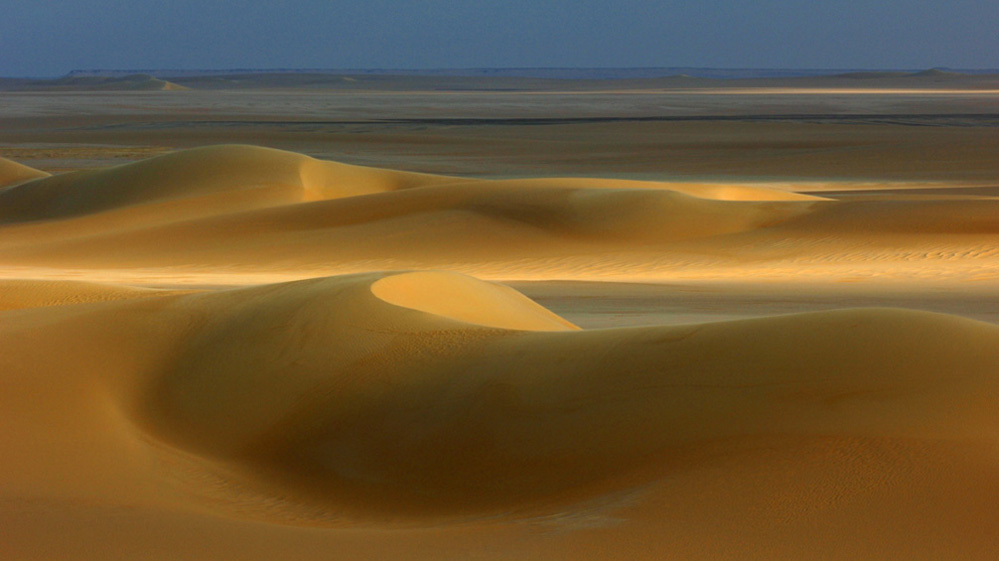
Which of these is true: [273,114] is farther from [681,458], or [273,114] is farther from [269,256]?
[681,458]

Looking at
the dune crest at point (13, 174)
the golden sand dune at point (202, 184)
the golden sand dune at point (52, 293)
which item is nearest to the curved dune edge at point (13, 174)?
the dune crest at point (13, 174)

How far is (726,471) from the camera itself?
4043 mm

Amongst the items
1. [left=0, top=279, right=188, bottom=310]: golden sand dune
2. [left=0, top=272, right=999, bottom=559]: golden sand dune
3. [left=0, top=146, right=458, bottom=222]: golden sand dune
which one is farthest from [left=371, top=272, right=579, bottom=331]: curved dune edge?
[left=0, top=146, right=458, bottom=222]: golden sand dune

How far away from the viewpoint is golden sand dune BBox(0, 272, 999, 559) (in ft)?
12.1

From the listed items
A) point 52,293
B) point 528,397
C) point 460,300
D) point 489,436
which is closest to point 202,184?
point 52,293

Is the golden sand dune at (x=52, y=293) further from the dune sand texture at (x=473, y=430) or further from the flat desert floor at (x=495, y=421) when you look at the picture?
the dune sand texture at (x=473, y=430)

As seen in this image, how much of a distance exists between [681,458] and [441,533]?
977 millimetres

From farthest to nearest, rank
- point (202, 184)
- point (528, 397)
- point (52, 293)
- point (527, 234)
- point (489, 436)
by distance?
point (202, 184) → point (527, 234) → point (52, 293) → point (528, 397) → point (489, 436)

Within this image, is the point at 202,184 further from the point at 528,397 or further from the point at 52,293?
the point at 528,397

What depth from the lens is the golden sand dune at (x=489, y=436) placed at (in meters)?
3.69

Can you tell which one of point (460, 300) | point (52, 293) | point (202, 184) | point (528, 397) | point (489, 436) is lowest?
point (489, 436)

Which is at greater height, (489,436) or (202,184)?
(202,184)

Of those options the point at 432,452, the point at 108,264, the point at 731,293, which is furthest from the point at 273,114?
the point at 432,452

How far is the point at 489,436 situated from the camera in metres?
4.80
